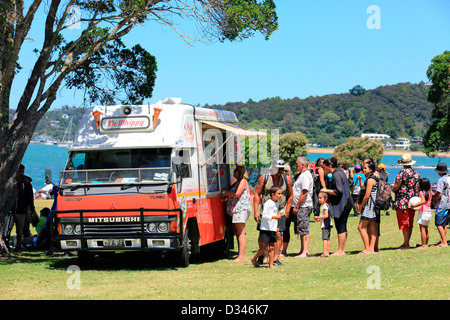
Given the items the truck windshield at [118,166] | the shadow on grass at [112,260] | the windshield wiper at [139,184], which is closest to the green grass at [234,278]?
the shadow on grass at [112,260]

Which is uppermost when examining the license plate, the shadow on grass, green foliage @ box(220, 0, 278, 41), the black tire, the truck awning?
green foliage @ box(220, 0, 278, 41)

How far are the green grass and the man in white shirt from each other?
2.24 feet

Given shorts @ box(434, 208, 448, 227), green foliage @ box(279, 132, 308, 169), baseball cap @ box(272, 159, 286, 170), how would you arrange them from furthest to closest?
green foliage @ box(279, 132, 308, 169) → shorts @ box(434, 208, 448, 227) → baseball cap @ box(272, 159, 286, 170)

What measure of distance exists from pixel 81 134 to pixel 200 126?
2.38m

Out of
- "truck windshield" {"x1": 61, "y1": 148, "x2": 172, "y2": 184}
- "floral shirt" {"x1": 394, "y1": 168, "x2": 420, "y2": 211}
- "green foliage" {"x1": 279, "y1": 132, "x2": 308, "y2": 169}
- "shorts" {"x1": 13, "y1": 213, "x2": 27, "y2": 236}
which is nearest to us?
"truck windshield" {"x1": 61, "y1": 148, "x2": 172, "y2": 184}

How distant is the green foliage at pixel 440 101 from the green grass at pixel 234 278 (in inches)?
1351

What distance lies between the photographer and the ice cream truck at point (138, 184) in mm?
11820

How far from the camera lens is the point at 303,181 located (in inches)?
536

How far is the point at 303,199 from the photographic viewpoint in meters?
13.7

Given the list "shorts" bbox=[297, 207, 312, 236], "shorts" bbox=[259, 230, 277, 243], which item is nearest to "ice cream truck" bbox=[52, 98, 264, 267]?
"shorts" bbox=[259, 230, 277, 243]

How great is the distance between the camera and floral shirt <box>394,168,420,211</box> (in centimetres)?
1409

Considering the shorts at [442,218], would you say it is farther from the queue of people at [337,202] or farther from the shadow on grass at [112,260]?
the shadow on grass at [112,260]

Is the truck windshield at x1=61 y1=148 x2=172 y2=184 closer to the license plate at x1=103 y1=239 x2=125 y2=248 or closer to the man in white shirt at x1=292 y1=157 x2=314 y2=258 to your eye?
the license plate at x1=103 y1=239 x2=125 y2=248
